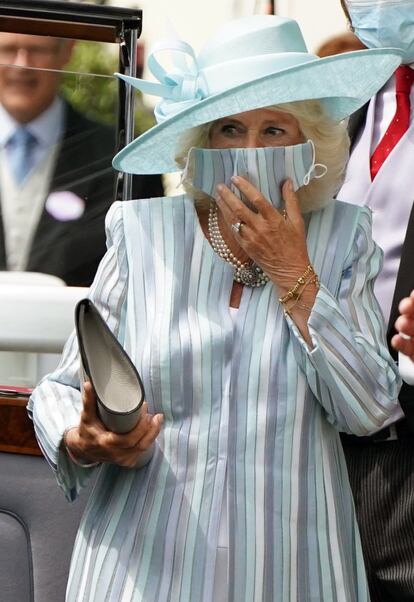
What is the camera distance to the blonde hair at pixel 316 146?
240 cm

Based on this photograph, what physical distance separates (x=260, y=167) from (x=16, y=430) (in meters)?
0.99

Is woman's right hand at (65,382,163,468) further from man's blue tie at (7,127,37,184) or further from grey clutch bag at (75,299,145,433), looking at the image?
man's blue tie at (7,127,37,184)

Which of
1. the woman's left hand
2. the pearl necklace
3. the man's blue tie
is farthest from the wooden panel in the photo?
the woman's left hand

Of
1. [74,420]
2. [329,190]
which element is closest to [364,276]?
[329,190]

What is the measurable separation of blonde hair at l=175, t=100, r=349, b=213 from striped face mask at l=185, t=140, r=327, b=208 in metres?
0.04

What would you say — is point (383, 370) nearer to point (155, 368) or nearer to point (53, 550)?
point (155, 368)

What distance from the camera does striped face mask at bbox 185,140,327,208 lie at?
2.30 metres

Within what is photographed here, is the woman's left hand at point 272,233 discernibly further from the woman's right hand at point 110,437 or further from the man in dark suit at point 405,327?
the woman's right hand at point 110,437

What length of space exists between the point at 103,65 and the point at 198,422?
3.44 ft

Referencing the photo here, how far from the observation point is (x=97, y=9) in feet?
9.56

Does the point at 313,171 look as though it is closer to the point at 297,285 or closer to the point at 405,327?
the point at 297,285

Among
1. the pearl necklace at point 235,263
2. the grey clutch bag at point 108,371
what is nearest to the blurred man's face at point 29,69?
the pearl necklace at point 235,263

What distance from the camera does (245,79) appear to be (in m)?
2.39

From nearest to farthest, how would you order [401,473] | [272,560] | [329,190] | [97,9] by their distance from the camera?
[272,560], [329,190], [401,473], [97,9]
